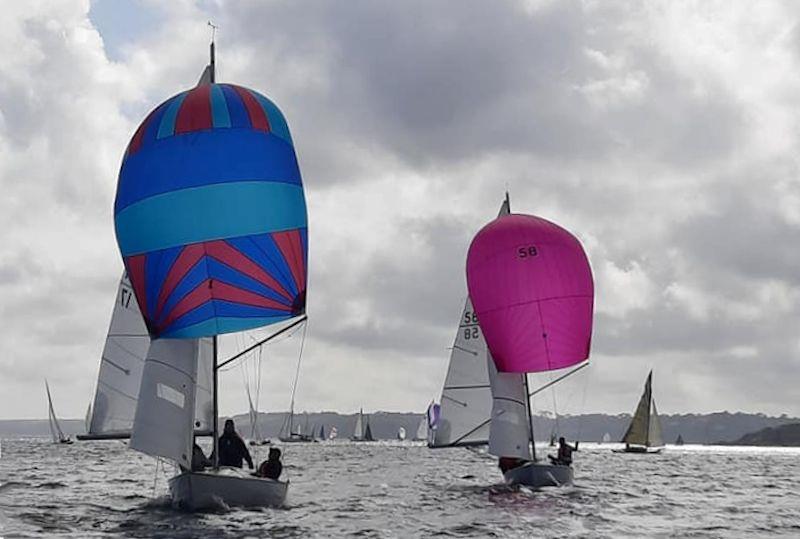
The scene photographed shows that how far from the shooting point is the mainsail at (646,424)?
342 ft

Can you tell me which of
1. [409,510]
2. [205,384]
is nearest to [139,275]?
[205,384]

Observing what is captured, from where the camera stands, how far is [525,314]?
3797 cm

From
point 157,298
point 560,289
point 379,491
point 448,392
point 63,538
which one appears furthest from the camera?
point 448,392

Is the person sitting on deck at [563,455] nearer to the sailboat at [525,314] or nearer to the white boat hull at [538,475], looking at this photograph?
the sailboat at [525,314]

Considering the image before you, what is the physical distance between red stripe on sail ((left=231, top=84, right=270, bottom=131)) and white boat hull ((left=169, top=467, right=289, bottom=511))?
347 inches

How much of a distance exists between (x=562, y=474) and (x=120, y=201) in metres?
20.3

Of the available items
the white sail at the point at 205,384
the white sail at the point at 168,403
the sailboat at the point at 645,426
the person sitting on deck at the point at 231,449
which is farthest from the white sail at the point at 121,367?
the sailboat at the point at 645,426

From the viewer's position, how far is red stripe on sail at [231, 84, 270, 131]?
26.9 meters

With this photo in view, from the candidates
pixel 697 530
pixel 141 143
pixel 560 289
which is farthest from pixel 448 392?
pixel 141 143

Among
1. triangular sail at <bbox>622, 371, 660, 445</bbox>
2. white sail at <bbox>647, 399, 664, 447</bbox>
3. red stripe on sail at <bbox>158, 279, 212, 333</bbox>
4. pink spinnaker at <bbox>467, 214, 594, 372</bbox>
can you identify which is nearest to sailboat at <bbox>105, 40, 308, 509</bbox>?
red stripe on sail at <bbox>158, 279, 212, 333</bbox>

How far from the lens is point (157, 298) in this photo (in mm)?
26188

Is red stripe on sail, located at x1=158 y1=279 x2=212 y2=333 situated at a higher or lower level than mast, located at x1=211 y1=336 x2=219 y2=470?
higher

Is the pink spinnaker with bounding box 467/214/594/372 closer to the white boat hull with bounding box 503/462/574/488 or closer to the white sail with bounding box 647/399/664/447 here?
the white boat hull with bounding box 503/462/574/488

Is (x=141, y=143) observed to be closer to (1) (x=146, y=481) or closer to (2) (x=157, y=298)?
(2) (x=157, y=298)
